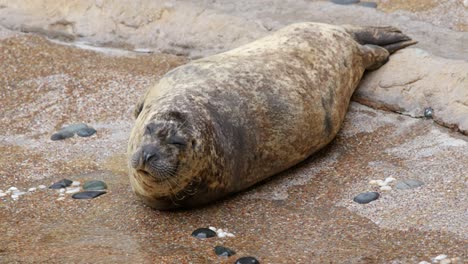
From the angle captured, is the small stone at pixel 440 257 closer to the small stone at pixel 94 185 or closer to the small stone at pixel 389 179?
the small stone at pixel 389 179

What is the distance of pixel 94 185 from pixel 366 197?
58.8 inches

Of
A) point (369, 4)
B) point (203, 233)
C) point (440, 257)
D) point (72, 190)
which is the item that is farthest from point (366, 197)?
point (369, 4)

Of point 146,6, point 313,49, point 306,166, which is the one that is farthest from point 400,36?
point 146,6

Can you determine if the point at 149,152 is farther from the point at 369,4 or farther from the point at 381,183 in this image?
the point at 369,4

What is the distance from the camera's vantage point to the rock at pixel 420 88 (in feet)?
19.2

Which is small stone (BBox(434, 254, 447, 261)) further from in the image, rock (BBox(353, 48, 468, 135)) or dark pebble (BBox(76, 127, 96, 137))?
dark pebble (BBox(76, 127, 96, 137))

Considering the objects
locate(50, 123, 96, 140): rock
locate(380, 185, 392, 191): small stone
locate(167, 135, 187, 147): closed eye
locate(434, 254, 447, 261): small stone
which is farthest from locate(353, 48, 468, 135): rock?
locate(167, 135, 187, 147): closed eye

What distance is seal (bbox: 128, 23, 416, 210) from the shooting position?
4758mm

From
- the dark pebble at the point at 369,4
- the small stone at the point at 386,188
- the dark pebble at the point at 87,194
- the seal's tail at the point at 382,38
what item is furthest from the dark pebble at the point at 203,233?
the dark pebble at the point at 369,4

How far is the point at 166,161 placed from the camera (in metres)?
4.66

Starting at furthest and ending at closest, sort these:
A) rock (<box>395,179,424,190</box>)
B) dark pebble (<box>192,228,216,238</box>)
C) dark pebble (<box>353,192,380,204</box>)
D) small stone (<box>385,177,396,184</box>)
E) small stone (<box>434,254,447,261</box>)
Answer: small stone (<box>385,177,396,184</box>), rock (<box>395,179,424,190</box>), dark pebble (<box>353,192,380,204</box>), dark pebble (<box>192,228,216,238</box>), small stone (<box>434,254,447,261</box>)

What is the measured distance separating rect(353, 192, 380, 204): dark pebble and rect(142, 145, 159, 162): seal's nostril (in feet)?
3.56

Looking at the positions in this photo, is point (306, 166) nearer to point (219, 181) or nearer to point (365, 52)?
point (219, 181)

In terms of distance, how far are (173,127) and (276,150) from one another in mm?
772
